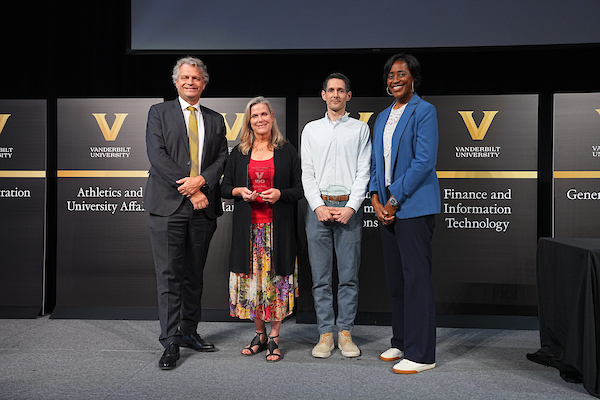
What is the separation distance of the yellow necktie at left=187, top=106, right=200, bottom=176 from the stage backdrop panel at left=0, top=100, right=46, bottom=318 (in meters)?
1.80

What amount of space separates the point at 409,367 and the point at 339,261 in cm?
73

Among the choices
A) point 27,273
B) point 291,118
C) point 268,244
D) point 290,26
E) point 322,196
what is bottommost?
point 27,273

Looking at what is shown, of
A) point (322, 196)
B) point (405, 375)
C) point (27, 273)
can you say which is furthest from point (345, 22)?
point (27, 273)

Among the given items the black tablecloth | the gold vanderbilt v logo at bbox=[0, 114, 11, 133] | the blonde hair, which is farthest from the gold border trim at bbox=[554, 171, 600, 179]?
the gold vanderbilt v logo at bbox=[0, 114, 11, 133]

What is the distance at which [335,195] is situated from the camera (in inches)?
113

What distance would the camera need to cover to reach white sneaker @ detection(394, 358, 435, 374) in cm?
257

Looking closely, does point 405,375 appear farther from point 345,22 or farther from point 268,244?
point 345,22

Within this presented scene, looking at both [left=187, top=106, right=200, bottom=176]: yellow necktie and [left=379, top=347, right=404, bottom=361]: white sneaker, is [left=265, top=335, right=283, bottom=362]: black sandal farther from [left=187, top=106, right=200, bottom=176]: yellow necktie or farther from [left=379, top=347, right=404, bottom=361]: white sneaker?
[left=187, top=106, right=200, bottom=176]: yellow necktie

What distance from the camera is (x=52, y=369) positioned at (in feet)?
8.70

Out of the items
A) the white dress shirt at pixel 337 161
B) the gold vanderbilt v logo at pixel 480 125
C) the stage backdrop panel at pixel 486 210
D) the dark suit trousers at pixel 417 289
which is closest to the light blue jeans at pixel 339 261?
the white dress shirt at pixel 337 161

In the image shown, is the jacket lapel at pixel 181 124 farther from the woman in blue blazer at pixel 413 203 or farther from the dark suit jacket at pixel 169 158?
the woman in blue blazer at pixel 413 203

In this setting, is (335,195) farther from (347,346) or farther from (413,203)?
(347,346)

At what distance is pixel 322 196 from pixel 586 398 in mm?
1693

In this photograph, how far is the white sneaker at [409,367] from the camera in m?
2.57
